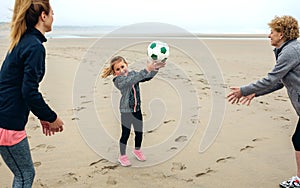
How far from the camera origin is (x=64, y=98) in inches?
264

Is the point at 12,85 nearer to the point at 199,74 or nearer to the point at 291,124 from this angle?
the point at 291,124

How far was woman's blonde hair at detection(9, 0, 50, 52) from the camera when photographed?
2219 millimetres

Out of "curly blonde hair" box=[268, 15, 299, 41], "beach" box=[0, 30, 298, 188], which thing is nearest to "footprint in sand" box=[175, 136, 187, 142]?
"beach" box=[0, 30, 298, 188]

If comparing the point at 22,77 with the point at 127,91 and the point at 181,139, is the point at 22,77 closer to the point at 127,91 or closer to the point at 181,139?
the point at 127,91

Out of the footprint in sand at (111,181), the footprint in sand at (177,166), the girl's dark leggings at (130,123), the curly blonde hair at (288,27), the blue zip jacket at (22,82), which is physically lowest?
the footprint in sand at (111,181)

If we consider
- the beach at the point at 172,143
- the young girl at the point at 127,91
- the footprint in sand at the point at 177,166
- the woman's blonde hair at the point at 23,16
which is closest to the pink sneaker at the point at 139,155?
the beach at the point at 172,143

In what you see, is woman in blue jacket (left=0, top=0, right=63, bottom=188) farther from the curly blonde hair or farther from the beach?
the curly blonde hair

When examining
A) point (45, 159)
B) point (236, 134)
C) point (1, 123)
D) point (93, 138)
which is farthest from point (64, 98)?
point (1, 123)

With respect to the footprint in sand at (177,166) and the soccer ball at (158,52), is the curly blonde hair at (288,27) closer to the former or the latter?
the soccer ball at (158,52)

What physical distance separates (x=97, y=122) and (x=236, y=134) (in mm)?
2046

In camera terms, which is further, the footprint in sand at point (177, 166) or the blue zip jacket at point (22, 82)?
the footprint in sand at point (177, 166)

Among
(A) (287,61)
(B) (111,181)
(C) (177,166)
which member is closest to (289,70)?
(A) (287,61)

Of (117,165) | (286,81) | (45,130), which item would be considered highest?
(286,81)

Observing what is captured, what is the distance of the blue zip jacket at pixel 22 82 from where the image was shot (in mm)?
2127
